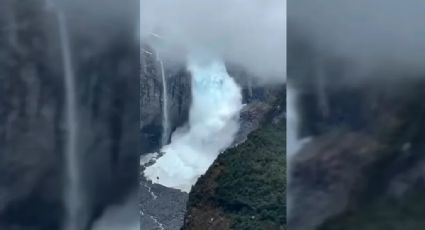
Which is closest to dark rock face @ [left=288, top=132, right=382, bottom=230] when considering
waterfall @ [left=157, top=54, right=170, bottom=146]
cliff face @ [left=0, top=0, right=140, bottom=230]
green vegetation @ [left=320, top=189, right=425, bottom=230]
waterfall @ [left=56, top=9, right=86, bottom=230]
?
green vegetation @ [left=320, top=189, right=425, bottom=230]

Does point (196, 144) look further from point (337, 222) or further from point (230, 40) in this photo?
point (337, 222)

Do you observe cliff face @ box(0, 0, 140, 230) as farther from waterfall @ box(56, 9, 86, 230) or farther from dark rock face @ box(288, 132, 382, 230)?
dark rock face @ box(288, 132, 382, 230)

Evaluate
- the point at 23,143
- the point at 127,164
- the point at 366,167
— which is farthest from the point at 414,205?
the point at 23,143

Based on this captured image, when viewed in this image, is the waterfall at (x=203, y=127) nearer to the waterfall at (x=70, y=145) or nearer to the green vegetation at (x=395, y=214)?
the waterfall at (x=70, y=145)

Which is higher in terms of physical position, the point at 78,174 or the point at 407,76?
the point at 407,76

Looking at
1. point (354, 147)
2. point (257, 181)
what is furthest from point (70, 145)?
point (257, 181)
